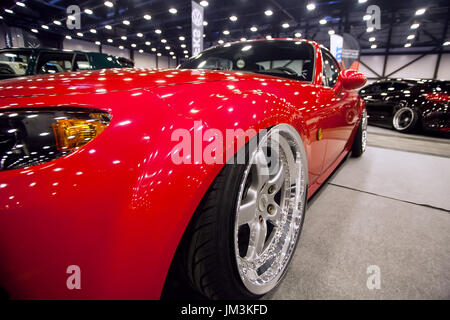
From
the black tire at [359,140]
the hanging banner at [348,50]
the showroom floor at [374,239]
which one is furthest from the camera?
the hanging banner at [348,50]

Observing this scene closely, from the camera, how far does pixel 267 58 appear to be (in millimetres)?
1804

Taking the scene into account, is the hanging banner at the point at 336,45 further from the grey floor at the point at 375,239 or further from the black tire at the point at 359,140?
the grey floor at the point at 375,239

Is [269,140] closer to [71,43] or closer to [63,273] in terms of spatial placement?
[63,273]

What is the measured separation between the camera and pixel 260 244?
37.3 inches

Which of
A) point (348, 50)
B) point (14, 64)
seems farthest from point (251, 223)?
point (348, 50)

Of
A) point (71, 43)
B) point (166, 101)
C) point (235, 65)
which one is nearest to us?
point (166, 101)

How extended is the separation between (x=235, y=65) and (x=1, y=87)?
58.4 inches

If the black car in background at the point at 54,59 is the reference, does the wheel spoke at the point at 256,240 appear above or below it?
below

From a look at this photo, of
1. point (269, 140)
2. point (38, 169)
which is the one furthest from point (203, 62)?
point (38, 169)

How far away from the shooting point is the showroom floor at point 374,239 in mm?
971

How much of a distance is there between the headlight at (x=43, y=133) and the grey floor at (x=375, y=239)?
2.90 feet

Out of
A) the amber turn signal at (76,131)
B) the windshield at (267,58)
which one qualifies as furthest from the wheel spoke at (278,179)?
the windshield at (267,58)

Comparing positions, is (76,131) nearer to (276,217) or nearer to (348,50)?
(276,217)

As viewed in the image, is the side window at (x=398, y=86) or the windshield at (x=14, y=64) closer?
the windshield at (x=14, y=64)
